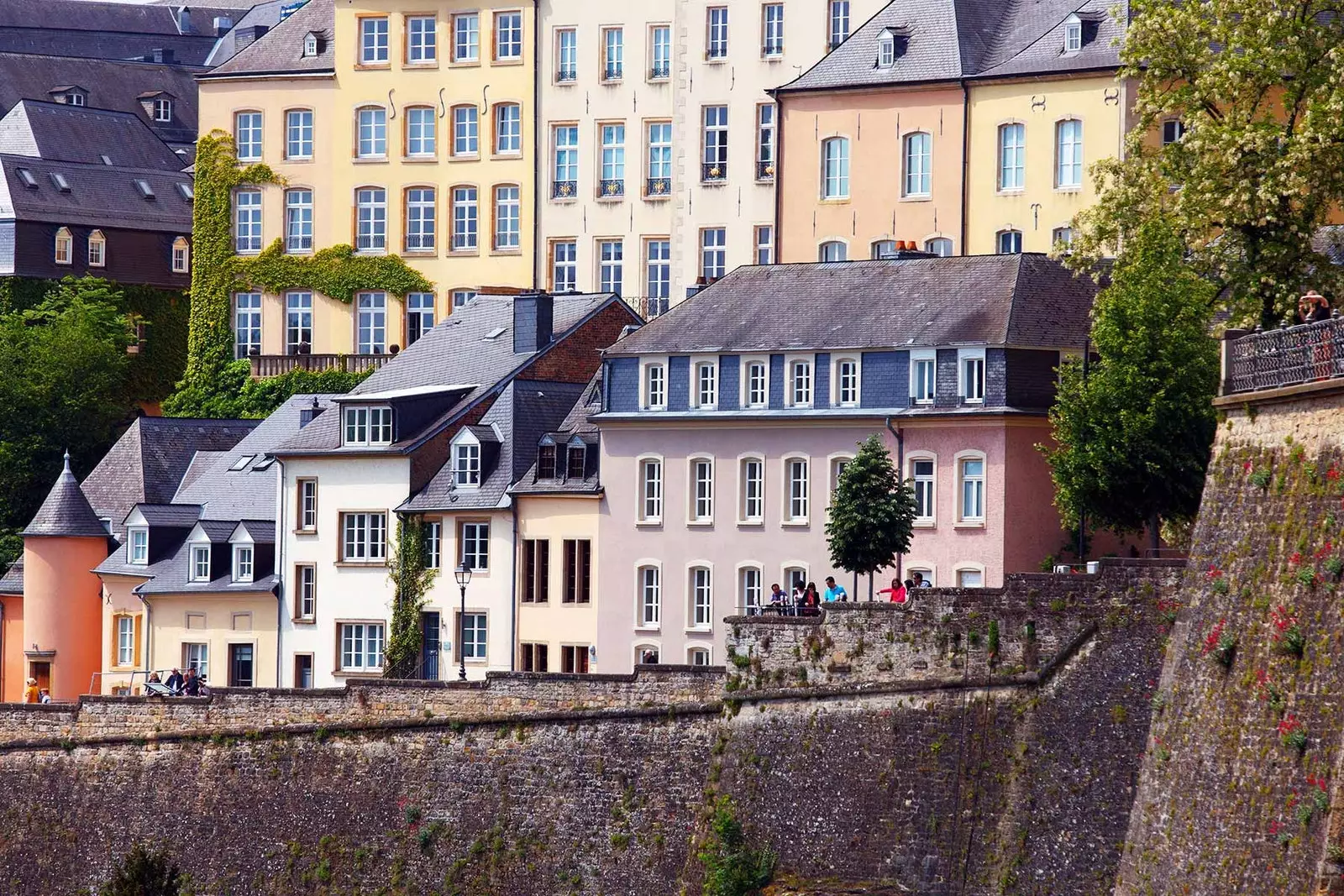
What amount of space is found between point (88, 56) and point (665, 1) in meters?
72.2

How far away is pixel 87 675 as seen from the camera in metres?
78.1

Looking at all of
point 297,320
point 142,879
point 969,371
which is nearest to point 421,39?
point 297,320

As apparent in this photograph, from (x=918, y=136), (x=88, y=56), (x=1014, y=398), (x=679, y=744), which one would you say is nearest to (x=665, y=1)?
(x=918, y=136)

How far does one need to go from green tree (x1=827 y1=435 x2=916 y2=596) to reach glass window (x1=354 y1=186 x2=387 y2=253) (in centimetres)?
3953

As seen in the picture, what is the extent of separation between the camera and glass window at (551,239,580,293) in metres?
91.7

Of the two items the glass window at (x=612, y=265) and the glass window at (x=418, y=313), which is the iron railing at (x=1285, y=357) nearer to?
the glass window at (x=612, y=265)

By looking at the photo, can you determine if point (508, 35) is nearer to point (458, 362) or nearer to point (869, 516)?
point (458, 362)

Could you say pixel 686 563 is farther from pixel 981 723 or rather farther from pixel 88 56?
pixel 88 56

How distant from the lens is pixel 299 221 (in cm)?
9600

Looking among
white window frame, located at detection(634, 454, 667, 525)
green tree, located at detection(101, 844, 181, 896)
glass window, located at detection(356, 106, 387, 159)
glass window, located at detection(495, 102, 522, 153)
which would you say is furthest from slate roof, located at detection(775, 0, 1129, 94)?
green tree, located at detection(101, 844, 181, 896)

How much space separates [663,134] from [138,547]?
2091 centimetres

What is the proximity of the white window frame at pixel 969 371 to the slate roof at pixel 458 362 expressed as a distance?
51.7ft

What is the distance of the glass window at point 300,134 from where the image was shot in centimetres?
9619

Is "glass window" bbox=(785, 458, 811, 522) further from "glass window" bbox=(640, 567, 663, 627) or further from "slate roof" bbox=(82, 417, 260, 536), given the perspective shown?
"slate roof" bbox=(82, 417, 260, 536)
